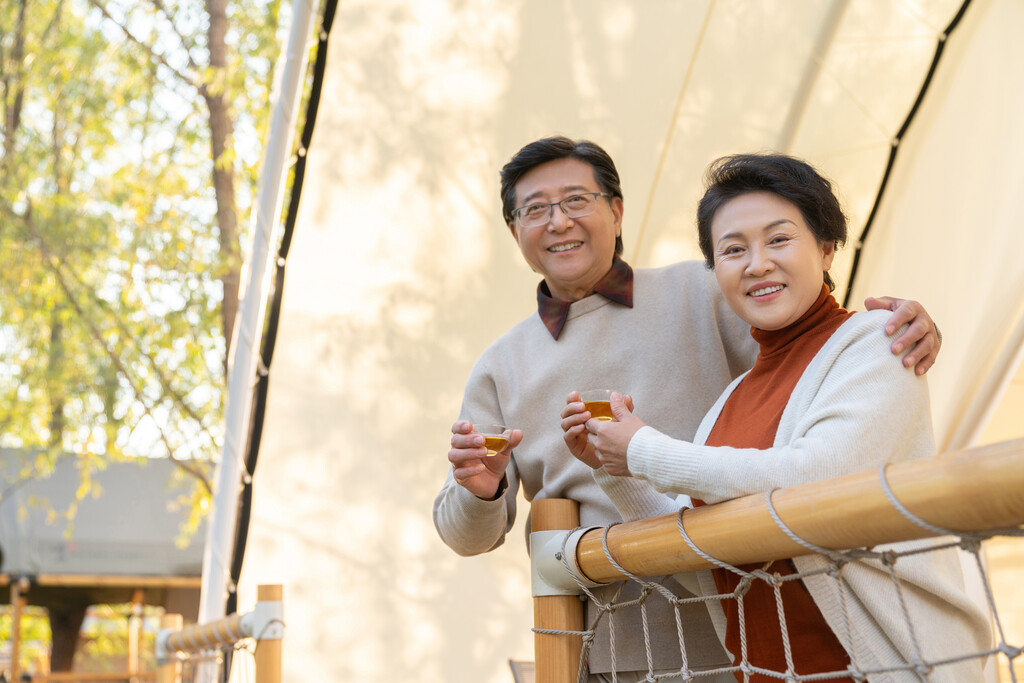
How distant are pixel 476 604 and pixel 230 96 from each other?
5311mm

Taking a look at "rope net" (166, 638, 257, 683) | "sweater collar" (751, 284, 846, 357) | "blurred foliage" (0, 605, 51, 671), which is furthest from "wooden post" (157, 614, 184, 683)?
"blurred foliage" (0, 605, 51, 671)

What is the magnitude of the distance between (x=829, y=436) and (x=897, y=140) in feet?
8.00

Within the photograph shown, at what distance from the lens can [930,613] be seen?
1104 millimetres

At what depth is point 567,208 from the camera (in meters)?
1.83

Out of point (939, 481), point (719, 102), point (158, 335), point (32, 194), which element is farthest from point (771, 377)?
point (32, 194)

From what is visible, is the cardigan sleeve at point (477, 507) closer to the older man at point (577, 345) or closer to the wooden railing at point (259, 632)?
the older man at point (577, 345)

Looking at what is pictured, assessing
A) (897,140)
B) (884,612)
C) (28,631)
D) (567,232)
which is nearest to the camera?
(884,612)

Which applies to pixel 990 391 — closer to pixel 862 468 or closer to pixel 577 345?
pixel 577 345

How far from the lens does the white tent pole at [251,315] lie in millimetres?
2910

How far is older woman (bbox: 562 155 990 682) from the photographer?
110cm

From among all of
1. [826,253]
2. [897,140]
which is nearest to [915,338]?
[826,253]

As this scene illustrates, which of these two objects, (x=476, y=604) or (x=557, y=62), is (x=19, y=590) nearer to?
(x=476, y=604)

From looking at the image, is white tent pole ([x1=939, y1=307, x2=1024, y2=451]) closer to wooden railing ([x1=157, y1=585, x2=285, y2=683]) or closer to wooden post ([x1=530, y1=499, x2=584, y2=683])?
wooden post ([x1=530, y1=499, x2=584, y2=683])

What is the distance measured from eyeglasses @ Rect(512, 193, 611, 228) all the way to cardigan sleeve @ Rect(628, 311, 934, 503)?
2.26 ft
